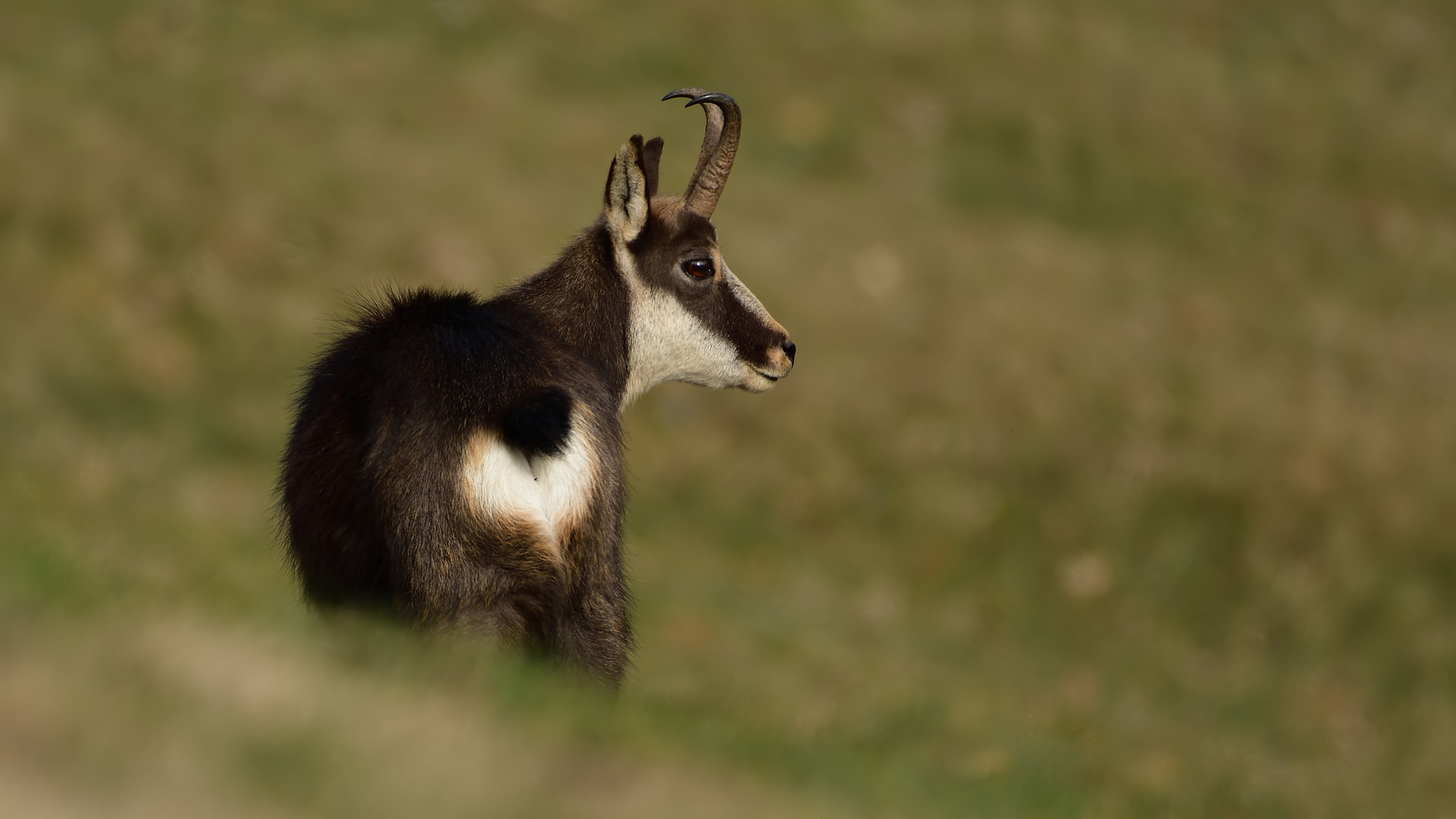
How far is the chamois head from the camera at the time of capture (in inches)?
338

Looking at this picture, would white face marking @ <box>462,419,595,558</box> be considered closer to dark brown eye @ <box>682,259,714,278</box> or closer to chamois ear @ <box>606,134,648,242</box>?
chamois ear @ <box>606,134,648,242</box>

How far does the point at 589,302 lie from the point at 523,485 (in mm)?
2344

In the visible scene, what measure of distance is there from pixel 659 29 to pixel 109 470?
11.7m

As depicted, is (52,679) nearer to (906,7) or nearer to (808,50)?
(808,50)

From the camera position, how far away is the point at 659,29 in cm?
2261

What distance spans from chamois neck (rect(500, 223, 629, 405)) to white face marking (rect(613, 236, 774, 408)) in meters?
0.08

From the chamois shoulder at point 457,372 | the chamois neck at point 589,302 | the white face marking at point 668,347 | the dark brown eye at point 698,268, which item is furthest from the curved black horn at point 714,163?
the chamois shoulder at point 457,372

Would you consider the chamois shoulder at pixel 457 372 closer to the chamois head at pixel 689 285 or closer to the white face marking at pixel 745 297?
the chamois head at pixel 689 285

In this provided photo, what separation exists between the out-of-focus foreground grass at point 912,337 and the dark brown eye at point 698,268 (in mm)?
2554

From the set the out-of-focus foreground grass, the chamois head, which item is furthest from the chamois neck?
the out-of-focus foreground grass

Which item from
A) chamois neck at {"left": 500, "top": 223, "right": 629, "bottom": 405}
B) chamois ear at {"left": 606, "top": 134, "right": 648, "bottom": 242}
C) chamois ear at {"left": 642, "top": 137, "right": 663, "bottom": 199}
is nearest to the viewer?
chamois ear at {"left": 606, "top": 134, "right": 648, "bottom": 242}

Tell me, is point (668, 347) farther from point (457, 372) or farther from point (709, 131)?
point (457, 372)

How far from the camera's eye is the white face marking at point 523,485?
629cm

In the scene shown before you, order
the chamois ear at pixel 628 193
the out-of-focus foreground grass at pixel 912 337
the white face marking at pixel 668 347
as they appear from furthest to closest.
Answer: the out-of-focus foreground grass at pixel 912 337 → the white face marking at pixel 668 347 → the chamois ear at pixel 628 193
